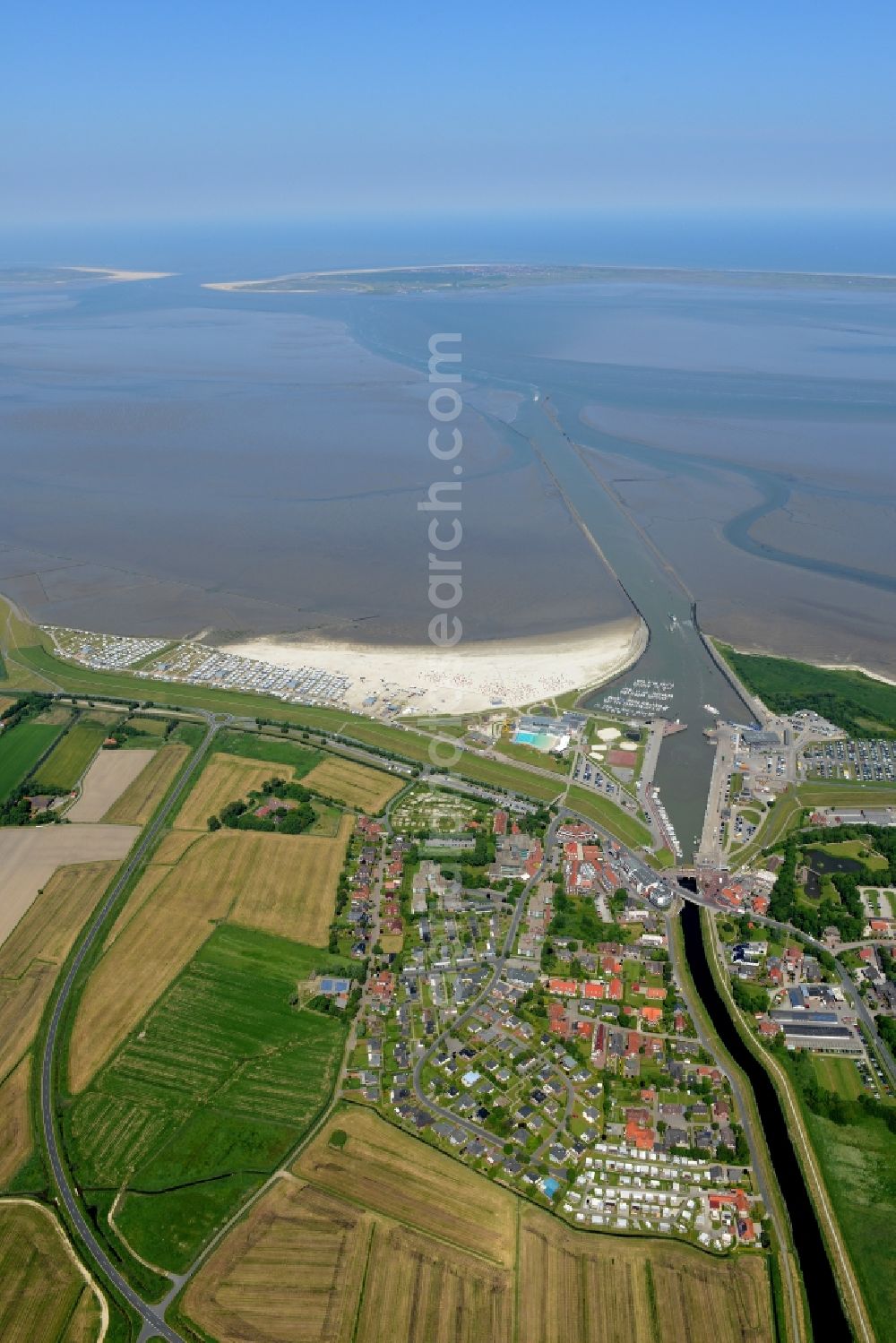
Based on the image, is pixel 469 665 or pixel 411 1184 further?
pixel 469 665

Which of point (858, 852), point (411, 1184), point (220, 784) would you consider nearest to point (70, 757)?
point (220, 784)

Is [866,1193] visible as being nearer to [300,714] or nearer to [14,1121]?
[14,1121]

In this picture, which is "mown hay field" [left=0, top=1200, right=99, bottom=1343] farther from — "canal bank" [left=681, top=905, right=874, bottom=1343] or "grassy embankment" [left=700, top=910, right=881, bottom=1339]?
"grassy embankment" [left=700, top=910, right=881, bottom=1339]

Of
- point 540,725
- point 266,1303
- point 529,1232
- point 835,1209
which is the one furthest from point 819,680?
point 266,1303

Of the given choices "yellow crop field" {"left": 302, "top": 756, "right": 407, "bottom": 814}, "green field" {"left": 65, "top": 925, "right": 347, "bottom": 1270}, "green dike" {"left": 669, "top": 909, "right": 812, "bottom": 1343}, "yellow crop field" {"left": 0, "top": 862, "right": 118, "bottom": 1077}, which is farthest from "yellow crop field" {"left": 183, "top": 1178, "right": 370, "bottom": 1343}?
"yellow crop field" {"left": 302, "top": 756, "right": 407, "bottom": 814}

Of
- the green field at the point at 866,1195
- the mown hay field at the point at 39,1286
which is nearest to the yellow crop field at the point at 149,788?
the mown hay field at the point at 39,1286

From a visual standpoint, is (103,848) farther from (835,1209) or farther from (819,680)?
(819,680)
